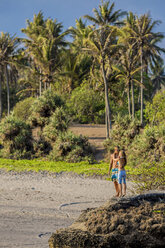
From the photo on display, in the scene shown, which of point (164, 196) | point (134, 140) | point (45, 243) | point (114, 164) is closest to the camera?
point (164, 196)

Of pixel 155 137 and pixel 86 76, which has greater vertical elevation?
pixel 86 76

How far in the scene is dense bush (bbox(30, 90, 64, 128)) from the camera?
2683cm

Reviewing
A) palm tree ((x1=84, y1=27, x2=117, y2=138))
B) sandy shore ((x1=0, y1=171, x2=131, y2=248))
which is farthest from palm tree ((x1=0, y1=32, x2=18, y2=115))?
sandy shore ((x1=0, y1=171, x2=131, y2=248))

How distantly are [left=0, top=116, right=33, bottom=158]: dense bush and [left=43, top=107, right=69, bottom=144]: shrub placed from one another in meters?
1.75

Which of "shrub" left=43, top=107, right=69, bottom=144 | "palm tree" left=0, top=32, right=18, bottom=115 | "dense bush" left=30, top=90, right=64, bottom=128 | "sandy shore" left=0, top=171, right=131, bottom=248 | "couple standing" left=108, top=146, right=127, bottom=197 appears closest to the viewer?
"sandy shore" left=0, top=171, right=131, bottom=248

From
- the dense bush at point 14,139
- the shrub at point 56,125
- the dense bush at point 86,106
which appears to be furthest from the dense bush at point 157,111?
the dense bush at point 14,139

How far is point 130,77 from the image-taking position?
103ft

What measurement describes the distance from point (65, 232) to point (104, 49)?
24.4 meters

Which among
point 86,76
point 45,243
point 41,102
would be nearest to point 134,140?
point 41,102

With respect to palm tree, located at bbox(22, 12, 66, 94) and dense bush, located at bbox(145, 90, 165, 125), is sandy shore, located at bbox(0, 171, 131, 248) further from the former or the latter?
palm tree, located at bbox(22, 12, 66, 94)

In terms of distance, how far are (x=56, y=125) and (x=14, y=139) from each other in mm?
3615

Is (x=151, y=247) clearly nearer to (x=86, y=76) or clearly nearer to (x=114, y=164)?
(x=114, y=164)

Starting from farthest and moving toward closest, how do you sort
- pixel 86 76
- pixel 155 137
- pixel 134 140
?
pixel 86 76 → pixel 134 140 → pixel 155 137

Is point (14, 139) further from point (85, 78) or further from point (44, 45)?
point (85, 78)
